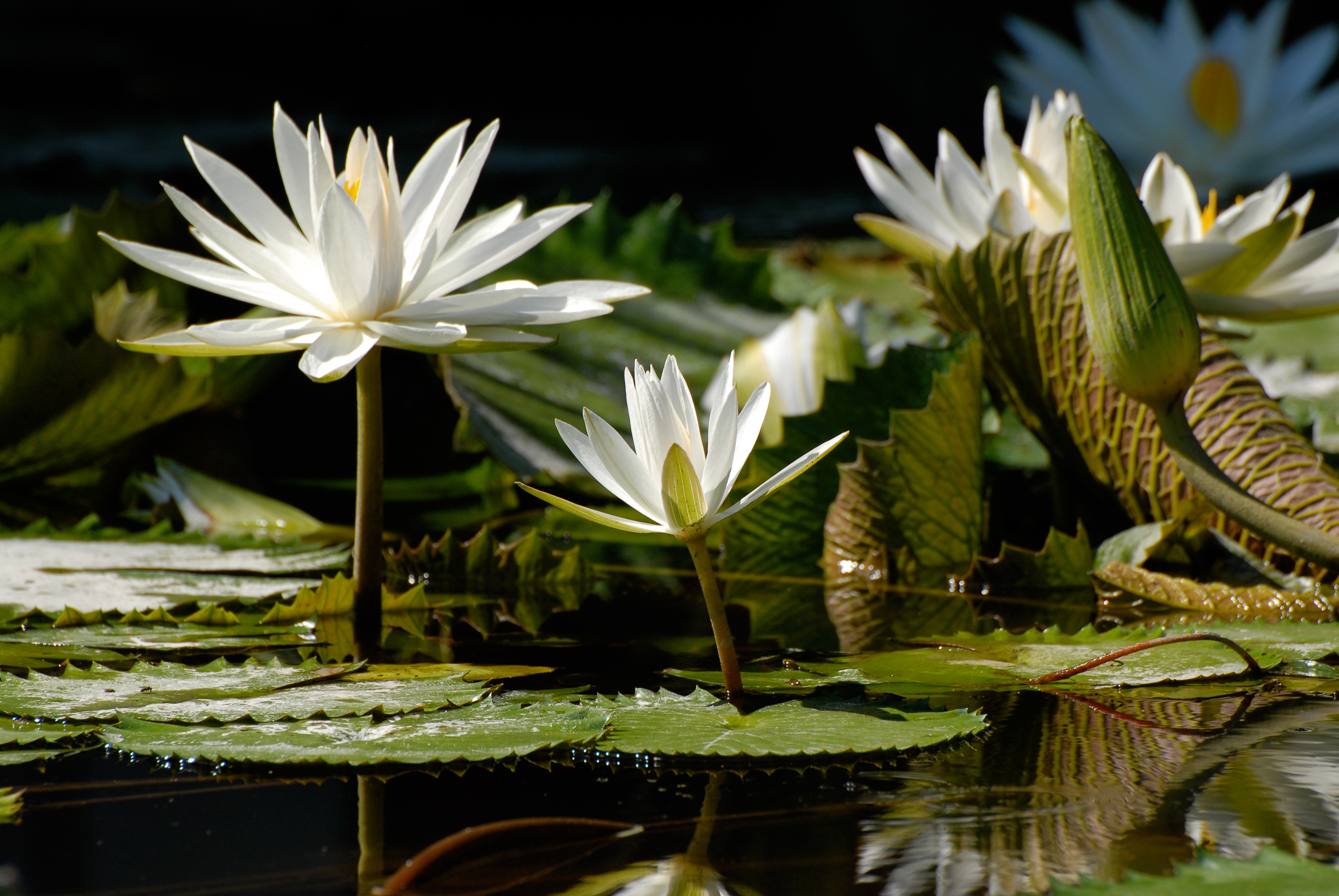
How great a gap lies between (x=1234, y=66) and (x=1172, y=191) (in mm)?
1996

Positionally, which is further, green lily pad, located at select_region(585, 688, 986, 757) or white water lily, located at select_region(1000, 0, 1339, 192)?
white water lily, located at select_region(1000, 0, 1339, 192)

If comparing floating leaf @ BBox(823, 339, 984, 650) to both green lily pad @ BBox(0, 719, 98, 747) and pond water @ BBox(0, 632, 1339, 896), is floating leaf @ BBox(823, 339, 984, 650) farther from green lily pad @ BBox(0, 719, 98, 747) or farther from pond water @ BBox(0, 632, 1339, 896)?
green lily pad @ BBox(0, 719, 98, 747)

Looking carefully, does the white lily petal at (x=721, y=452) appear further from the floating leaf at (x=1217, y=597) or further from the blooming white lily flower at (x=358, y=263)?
the floating leaf at (x=1217, y=597)

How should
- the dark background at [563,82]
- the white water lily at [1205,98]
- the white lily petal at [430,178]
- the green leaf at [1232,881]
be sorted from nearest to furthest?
1. the green leaf at [1232,881]
2. the white lily petal at [430,178]
3. the white water lily at [1205,98]
4. the dark background at [563,82]

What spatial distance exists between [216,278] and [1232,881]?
0.54 meters

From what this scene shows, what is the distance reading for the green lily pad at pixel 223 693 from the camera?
46cm

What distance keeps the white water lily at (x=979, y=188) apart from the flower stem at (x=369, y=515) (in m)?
0.46

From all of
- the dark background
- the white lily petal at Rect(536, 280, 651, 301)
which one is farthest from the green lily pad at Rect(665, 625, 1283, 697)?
the dark background

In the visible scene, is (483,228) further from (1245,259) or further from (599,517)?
(1245,259)

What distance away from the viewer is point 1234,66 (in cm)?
246

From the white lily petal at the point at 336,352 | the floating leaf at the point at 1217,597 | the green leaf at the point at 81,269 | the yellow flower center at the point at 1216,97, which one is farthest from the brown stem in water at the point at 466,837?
the yellow flower center at the point at 1216,97

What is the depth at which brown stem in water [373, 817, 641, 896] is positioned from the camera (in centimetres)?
32

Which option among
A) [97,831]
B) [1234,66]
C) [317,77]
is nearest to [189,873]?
[97,831]

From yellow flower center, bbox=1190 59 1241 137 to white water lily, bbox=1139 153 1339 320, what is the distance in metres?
1.76
